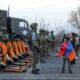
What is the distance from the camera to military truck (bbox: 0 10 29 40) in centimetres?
3197

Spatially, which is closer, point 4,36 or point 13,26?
point 4,36

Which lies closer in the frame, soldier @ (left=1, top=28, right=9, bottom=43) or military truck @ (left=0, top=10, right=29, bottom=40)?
soldier @ (left=1, top=28, right=9, bottom=43)

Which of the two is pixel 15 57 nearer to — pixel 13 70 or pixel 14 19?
pixel 13 70

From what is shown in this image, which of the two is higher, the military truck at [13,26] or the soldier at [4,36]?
the military truck at [13,26]

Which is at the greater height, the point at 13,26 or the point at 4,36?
the point at 13,26

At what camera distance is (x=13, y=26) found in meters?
34.2

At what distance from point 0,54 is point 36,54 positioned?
1690mm

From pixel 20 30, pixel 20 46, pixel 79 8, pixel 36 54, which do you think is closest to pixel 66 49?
pixel 36 54

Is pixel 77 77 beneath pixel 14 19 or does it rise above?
beneath

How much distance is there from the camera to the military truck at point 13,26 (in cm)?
3197

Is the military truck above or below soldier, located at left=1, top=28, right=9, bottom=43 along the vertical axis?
above

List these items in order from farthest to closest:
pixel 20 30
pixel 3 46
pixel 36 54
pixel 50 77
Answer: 1. pixel 20 30
2. pixel 3 46
3. pixel 36 54
4. pixel 50 77

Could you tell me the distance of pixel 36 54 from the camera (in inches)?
617

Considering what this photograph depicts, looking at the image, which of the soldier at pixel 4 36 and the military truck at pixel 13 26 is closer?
the soldier at pixel 4 36
